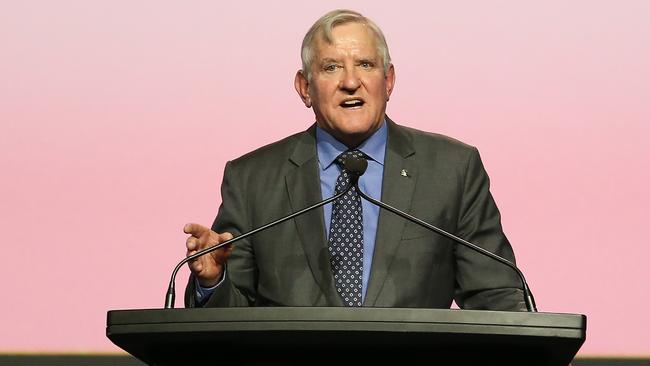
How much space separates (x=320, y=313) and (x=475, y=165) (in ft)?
3.69

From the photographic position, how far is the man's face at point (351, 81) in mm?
2676

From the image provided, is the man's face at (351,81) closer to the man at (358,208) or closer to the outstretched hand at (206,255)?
the man at (358,208)

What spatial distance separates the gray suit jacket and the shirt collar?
0.02m

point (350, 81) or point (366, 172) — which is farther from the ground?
point (350, 81)

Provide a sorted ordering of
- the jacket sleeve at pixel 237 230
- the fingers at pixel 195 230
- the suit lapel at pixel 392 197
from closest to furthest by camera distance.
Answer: the fingers at pixel 195 230
the suit lapel at pixel 392 197
the jacket sleeve at pixel 237 230

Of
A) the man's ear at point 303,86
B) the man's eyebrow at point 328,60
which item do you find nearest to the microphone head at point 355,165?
the man's eyebrow at point 328,60

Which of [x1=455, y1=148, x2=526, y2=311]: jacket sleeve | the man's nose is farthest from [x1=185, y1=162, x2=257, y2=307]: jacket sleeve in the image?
[x1=455, y1=148, x2=526, y2=311]: jacket sleeve


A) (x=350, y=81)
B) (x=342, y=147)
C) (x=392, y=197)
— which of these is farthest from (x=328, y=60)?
(x=392, y=197)

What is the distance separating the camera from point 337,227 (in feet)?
8.50

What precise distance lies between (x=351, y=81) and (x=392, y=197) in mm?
286

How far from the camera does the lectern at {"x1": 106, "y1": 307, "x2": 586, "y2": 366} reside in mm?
1715

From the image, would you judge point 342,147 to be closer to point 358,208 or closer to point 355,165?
point 358,208

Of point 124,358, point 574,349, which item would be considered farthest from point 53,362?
point 574,349

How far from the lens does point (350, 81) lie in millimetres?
2660
